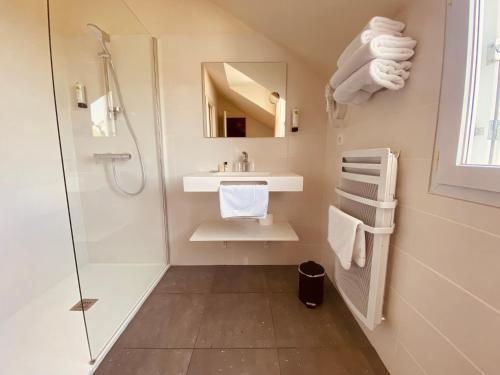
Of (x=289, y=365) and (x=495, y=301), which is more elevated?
(x=495, y=301)

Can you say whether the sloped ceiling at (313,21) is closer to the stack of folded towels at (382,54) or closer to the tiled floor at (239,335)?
the stack of folded towels at (382,54)

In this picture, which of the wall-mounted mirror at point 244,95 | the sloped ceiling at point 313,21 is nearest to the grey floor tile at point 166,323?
the wall-mounted mirror at point 244,95

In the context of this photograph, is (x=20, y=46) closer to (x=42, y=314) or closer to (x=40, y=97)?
(x=40, y=97)

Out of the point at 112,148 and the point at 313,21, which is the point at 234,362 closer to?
the point at 112,148

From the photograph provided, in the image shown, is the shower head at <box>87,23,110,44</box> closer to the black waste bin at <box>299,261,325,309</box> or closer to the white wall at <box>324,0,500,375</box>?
the white wall at <box>324,0,500,375</box>

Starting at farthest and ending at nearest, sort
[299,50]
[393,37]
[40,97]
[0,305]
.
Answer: [299,50] < [40,97] < [0,305] < [393,37]

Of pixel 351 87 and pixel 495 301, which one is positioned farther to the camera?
pixel 351 87

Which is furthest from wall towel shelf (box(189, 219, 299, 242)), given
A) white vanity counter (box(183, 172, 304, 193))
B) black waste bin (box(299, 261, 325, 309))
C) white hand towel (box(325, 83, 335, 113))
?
white hand towel (box(325, 83, 335, 113))

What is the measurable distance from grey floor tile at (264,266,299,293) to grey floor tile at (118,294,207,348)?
58 cm

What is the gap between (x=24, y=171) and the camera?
4.87 feet

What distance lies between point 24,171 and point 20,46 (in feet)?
2.83

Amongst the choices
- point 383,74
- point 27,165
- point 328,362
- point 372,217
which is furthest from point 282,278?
point 27,165

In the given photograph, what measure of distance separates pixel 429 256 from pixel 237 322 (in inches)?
45.5

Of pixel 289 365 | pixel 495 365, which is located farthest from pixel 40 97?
pixel 495 365
